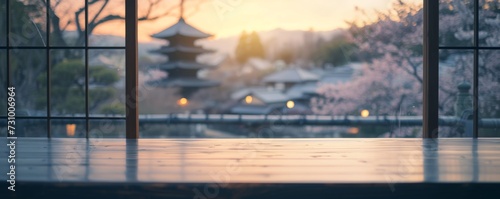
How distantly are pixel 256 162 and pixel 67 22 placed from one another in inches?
85.9

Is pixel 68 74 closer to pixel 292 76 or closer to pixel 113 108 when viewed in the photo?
pixel 113 108

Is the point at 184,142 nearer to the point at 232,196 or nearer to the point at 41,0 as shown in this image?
the point at 232,196

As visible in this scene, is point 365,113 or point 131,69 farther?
point 365,113

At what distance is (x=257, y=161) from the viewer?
5.25ft

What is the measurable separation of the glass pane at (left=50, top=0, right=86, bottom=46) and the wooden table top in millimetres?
1136

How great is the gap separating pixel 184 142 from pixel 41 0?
161cm

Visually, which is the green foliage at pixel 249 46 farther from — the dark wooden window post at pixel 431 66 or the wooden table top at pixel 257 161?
the wooden table top at pixel 257 161

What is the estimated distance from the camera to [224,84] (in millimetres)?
24172

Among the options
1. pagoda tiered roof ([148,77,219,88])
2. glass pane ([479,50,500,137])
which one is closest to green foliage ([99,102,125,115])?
glass pane ([479,50,500,137])

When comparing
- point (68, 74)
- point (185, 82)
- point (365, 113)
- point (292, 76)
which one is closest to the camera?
point (68, 74)

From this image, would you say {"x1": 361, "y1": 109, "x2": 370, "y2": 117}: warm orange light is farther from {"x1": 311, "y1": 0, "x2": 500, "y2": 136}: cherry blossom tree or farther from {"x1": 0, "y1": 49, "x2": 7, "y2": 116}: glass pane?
{"x1": 0, "y1": 49, "x2": 7, "y2": 116}: glass pane

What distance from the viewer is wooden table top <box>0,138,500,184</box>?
130 centimetres

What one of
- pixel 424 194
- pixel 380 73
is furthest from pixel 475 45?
pixel 380 73

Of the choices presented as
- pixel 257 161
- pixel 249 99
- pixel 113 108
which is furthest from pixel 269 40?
pixel 257 161
